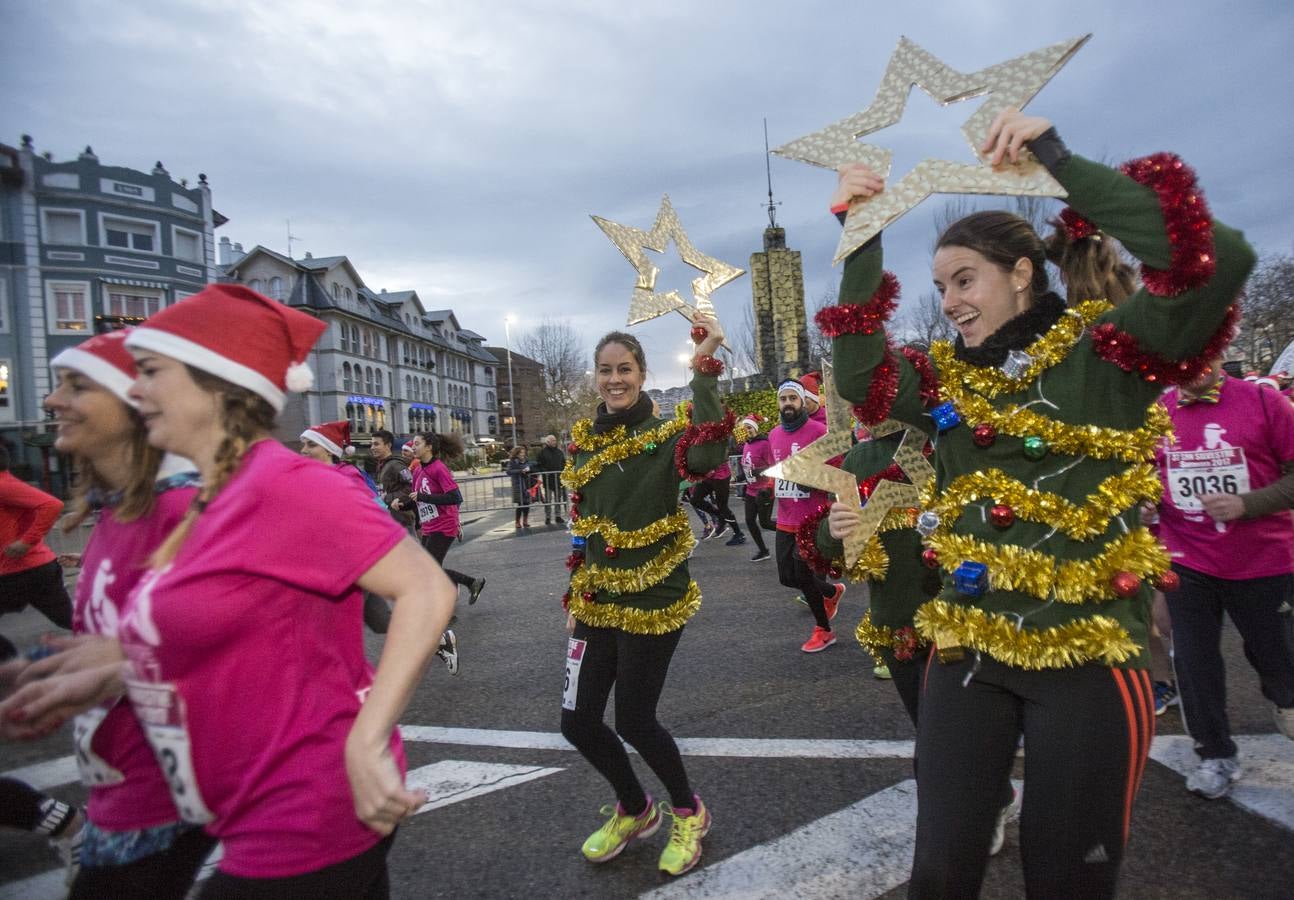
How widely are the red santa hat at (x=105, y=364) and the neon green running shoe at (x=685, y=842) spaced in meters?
2.53

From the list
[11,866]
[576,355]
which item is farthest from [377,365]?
[11,866]

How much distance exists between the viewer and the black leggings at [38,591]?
5051mm

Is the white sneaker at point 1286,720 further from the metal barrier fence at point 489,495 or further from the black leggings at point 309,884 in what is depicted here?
the metal barrier fence at point 489,495

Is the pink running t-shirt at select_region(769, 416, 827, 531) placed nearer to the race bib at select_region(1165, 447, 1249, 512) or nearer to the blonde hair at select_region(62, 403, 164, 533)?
the race bib at select_region(1165, 447, 1249, 512)

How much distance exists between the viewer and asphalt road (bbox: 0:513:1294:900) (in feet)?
9.27

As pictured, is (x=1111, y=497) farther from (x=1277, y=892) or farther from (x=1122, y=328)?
(x=1277, y=892)

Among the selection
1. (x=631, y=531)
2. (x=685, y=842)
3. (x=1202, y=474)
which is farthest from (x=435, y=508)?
(x=1202, y=474)

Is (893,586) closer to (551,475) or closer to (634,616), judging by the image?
(634,616)

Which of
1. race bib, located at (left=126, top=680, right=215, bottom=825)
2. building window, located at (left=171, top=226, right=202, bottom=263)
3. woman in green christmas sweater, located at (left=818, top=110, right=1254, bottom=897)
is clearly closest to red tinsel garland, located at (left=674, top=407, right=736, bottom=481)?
woman in green christmas sweater, located at (left=818, top=110, right=1254, bottom=897)

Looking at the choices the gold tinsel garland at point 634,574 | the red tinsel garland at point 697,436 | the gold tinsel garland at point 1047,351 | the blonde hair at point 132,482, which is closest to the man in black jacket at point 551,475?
the gold tinsel garland at point 634,574

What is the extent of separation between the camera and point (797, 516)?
627 cm

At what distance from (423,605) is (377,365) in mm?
52460

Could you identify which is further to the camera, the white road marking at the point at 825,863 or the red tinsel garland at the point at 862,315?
the white road marking at the point at 825,863

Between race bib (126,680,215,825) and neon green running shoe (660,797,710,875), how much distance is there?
197 cm
